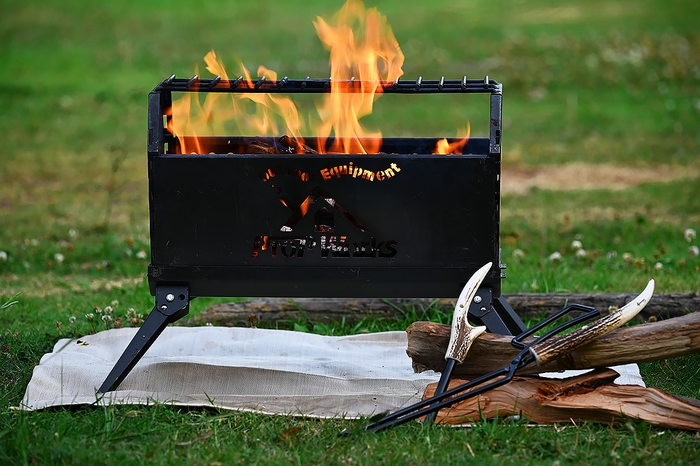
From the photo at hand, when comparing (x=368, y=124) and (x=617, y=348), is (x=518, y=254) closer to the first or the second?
(x=617, y=348)

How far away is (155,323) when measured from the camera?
12.8 feet

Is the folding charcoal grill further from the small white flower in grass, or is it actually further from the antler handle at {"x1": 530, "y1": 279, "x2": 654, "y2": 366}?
the small white flower in grass

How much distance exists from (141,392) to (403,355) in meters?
1.28

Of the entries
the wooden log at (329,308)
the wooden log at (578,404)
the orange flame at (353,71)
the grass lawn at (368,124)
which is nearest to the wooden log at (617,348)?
the wooden log at (578,404)

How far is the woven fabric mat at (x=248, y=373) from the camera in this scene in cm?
388

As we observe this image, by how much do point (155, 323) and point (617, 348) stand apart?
1.85 meters

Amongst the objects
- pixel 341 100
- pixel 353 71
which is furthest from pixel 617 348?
pixel 353 71

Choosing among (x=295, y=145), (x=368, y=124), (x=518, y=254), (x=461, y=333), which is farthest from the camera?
(x=368, y=124)

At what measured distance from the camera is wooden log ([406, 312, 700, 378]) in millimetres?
3548

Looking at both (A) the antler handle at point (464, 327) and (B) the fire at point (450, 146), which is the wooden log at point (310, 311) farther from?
(A) the antler handle at point (464, 327)

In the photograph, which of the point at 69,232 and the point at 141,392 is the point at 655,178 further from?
the point at 141,392

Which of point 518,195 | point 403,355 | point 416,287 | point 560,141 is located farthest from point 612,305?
point 560,141

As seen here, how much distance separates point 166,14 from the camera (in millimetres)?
18219

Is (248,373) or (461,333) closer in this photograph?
(461,333)
